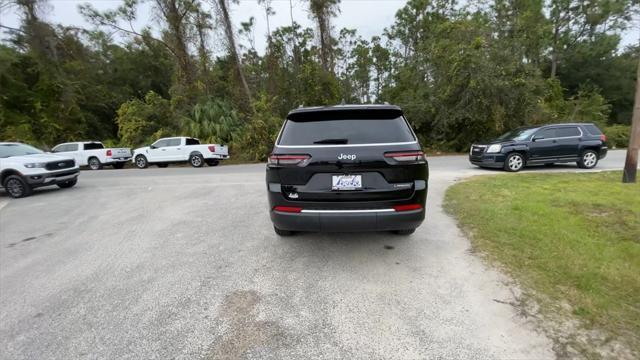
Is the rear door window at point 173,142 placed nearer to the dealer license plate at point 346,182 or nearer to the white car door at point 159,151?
the white car door at point 159,151

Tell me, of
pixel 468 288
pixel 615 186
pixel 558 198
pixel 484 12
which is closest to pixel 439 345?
pixel 468 288

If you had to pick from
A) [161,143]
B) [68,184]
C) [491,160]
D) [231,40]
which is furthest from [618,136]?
[68,184]

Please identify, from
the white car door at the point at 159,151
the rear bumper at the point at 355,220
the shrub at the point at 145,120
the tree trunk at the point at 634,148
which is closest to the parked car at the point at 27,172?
the white car door at the point at 159,151

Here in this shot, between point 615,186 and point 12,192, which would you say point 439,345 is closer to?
point 615,186

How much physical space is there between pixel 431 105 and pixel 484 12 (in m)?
14.3

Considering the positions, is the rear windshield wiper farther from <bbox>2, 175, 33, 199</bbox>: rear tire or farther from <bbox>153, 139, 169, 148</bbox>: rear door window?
<bbox>153, 139, 169, 148</bbox>: rear door window

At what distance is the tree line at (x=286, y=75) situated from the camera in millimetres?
17312

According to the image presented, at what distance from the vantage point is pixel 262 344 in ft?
7.70

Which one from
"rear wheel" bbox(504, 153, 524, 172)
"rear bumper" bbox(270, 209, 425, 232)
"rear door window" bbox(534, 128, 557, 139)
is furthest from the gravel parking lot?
"rear door window" bbox(534, 128, 557, 139)

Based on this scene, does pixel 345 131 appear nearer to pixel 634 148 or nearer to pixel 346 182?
pixel 346 182

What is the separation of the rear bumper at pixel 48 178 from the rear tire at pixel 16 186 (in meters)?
0.18

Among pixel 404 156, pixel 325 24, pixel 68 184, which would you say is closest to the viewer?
pixel 404 156

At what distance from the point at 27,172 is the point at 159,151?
8091mm

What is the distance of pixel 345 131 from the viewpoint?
338cm
